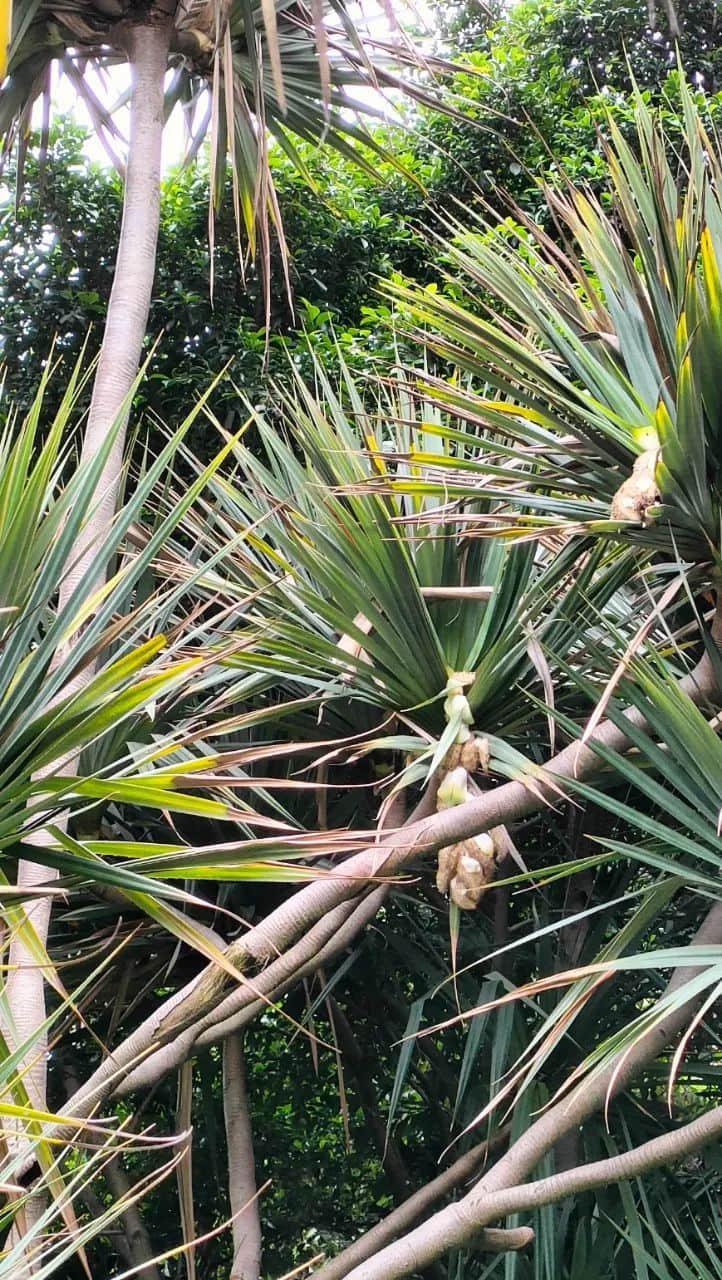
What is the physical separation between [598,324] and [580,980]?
119cm

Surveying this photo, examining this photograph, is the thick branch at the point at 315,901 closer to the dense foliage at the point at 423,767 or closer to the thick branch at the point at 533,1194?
the dense foliage at the point at 423,767

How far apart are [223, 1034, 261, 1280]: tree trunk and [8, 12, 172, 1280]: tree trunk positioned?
0.53 metres

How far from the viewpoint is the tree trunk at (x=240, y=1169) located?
7.59 feet

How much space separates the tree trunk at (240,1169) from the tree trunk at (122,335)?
0.53 meters

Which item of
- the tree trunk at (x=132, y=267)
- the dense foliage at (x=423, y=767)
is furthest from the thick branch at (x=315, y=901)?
the tree trunk at (x=132, y=267)

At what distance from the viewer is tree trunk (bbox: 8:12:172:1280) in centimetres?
195

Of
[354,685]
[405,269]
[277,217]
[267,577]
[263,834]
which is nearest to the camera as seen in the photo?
[354,685]

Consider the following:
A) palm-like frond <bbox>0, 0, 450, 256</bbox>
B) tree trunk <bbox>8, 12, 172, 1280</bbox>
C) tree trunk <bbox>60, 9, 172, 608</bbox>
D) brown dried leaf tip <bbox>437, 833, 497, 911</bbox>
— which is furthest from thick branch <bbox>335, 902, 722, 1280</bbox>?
palm-like frond <bbox>0, 0, 450, 256</bbox>

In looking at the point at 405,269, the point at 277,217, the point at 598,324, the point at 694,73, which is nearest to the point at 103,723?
the point at 598,324

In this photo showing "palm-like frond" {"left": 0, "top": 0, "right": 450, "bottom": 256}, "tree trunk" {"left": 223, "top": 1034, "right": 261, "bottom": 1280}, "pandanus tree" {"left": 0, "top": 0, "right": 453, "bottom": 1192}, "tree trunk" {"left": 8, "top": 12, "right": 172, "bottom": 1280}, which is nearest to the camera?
"tree trunk" {"left": 8, "top": 12, "right": 172, "bottom": 1280}

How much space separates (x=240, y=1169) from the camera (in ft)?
8.26

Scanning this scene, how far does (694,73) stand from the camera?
525 centimetres

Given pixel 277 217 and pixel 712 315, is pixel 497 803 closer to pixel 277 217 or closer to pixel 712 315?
pixel 712 315

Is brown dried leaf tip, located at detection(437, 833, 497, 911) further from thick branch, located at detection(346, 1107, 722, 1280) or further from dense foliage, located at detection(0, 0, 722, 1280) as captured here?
thick branch, located at detection(346, 1107, 722, 1280)
